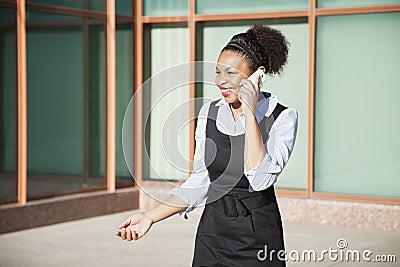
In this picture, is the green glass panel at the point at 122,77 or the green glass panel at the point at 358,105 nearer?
the green glass panel at the point at 358,105

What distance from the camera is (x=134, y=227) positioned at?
343 cm

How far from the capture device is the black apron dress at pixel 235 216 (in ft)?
11.4

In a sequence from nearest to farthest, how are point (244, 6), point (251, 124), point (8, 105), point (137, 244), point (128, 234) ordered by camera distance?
point (251, 124), point (128, 234), point (137, 244), point (8, 105), point (244, 6)

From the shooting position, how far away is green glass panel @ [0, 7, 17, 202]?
364 inches

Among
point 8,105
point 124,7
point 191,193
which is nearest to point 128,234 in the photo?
point 191,193

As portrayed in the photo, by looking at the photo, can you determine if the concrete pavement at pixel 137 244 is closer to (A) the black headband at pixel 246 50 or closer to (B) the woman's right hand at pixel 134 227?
(B) the woman's right hand at pixel 134 227

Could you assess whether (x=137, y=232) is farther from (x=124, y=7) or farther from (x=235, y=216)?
(x=124, y=7)

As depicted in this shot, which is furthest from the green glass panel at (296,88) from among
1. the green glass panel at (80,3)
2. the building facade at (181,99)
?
the green glass panel at (80,3)

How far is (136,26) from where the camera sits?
445 inches

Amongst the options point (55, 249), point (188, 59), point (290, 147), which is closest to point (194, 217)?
point (188, 59)

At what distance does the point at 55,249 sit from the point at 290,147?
5.41 m

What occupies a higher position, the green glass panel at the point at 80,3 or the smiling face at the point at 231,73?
the green glass panel at the point at 80,3

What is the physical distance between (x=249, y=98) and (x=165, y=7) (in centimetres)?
818

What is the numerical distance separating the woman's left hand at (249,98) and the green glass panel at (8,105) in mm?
6510
